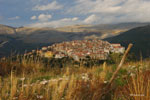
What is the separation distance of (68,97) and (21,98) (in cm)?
80

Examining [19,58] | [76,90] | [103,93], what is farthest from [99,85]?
[19,58]

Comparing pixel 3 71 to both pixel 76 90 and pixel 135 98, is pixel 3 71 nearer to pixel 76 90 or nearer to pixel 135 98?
pixel 76 90

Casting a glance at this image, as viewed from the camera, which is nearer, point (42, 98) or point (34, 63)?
point (42, 98)

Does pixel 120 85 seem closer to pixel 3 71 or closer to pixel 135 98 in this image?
pixel 135 98

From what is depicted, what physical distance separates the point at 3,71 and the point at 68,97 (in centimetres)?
540

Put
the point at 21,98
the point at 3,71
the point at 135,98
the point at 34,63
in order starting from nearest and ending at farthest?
the point at 135,98
the point at 21,98
the point at 3,71
the point at 34,63

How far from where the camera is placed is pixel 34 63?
28.5 ft

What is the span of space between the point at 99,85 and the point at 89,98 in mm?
489

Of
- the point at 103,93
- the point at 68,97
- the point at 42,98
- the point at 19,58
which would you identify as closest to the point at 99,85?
the point at 103,93

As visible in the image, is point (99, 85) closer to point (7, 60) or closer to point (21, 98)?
point (21, 98)

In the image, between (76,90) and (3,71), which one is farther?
(3,71)

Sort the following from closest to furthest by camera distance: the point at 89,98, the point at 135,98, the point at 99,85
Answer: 1. the point at 135,98
2. the point at 89,98
3. the point at 99,85

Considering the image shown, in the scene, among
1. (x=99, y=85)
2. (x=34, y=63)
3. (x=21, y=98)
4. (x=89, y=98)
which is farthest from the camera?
(x=34, y=63)

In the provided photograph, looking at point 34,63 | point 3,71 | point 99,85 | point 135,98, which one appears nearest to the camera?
point 135,98
